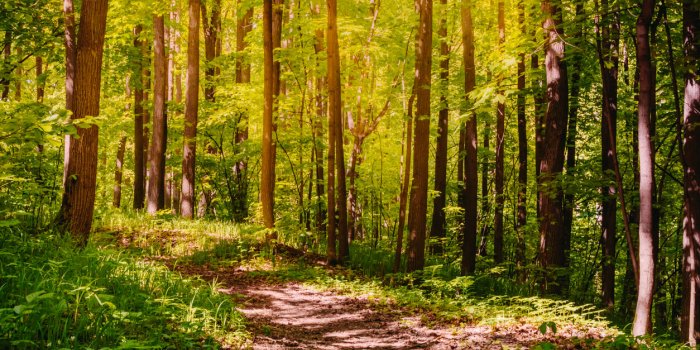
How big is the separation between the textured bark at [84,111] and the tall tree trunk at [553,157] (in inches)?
311

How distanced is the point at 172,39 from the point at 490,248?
1884cm

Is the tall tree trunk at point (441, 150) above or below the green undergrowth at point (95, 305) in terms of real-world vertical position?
above

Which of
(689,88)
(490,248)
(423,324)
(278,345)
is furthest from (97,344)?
(490,248)

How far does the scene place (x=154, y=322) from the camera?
14.5 ft

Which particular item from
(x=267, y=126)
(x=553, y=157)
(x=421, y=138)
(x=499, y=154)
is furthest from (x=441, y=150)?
(x=267, y=126)

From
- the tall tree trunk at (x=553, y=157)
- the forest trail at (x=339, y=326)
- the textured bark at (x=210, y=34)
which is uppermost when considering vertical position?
the textured bark at (x=210, y=34)

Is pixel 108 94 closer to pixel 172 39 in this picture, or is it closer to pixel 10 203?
pixel 172 39

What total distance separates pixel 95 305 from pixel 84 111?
4784 mm

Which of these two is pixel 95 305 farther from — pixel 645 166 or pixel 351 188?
pixel 351 188

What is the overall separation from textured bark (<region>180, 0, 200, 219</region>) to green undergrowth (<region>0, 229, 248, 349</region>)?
8.76 metres

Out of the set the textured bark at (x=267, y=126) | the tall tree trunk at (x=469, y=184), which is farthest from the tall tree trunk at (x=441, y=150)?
the textured bark at (x=267, y=126)

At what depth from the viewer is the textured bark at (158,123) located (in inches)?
591

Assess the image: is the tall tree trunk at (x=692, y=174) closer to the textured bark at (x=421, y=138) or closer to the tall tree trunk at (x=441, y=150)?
the textured bark at (x=421, y=138)

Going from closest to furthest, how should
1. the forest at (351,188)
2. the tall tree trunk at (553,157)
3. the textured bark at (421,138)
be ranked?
the forest at (351,188) → the tall tree trunk at (553,157) → the textured bark at (421,138)
